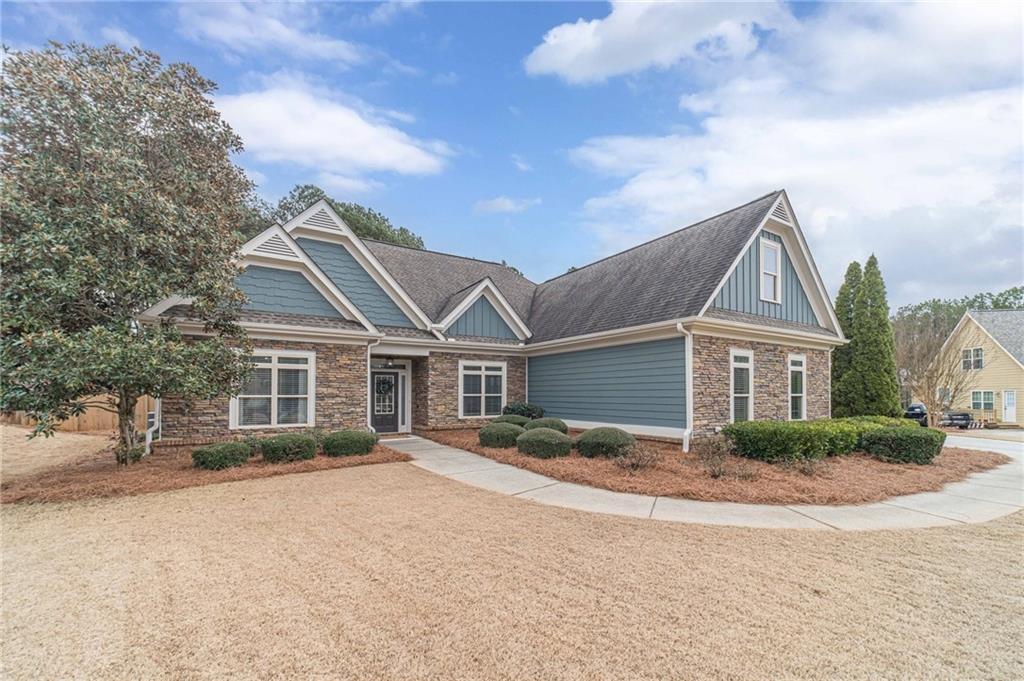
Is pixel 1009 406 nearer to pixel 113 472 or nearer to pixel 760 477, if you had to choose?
pixel 760 477

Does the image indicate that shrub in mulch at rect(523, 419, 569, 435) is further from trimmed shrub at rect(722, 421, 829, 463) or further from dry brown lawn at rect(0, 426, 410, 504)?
trimmed shrub at rect(722, 421, 829, 463)

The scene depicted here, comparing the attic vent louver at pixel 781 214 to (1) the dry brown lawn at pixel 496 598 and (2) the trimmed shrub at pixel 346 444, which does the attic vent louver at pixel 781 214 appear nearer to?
(1) the dry brown lawn at pixel 496 598

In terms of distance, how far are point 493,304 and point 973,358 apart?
31110 millimetres

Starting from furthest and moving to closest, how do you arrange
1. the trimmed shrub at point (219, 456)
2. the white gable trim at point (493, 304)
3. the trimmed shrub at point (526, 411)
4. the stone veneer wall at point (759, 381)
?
the trimmed shrub at point (526, 411), the white gable trim at point (493, 304), the stone veneer wall at point (759, 381), the trimmed shrub at point (219, 456)

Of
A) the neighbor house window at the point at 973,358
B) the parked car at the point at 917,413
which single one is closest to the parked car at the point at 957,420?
the parked car at the point at 917,413

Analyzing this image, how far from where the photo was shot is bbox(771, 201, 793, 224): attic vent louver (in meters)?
12.7

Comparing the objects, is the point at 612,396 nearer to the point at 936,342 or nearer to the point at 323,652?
the point at 323,652

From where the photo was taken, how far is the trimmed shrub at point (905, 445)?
9.88 meters

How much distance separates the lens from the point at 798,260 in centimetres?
1375

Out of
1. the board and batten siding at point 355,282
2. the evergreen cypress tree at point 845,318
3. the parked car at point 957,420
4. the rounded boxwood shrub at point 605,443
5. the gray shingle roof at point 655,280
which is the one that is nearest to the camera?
the rounded boxwood shrub at point 605,443

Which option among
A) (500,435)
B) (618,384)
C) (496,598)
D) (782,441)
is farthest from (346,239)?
(782,441)

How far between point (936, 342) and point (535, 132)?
21657mm

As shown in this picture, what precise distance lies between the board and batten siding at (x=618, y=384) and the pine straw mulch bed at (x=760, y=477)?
1344 mm

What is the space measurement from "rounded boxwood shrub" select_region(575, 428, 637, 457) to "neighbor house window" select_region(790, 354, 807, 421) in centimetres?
675
